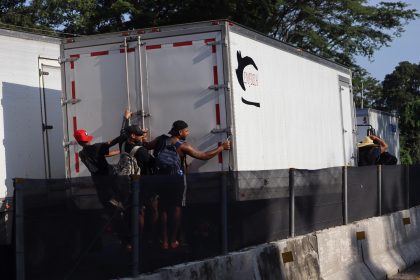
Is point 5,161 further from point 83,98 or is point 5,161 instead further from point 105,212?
point 105,212

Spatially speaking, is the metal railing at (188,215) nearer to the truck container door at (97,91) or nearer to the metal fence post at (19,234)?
the metal fence post at (19,234)

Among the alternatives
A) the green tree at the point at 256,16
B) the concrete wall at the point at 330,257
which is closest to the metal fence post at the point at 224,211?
the concrete wall at the point at 330,257

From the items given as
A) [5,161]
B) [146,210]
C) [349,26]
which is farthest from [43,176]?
[349,26]

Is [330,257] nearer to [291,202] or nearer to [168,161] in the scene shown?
[291,202]

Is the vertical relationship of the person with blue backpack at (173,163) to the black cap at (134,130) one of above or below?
below

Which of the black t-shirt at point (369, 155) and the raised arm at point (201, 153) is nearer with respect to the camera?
the raised arm at point (201, 153)

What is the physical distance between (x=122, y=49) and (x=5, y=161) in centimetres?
244

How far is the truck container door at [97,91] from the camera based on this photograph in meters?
10.7

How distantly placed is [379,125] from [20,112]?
19.0 meters

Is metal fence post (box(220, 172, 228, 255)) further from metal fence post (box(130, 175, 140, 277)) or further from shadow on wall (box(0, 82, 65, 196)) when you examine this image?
shadow on wall (box(0, 82, 65, 196))

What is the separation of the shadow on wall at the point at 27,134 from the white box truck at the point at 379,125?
43.5ft

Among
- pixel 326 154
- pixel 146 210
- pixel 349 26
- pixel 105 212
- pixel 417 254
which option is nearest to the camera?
pixel 105 212

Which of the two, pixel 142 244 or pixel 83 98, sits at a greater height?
pixel 83 98

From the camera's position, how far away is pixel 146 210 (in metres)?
7.38
